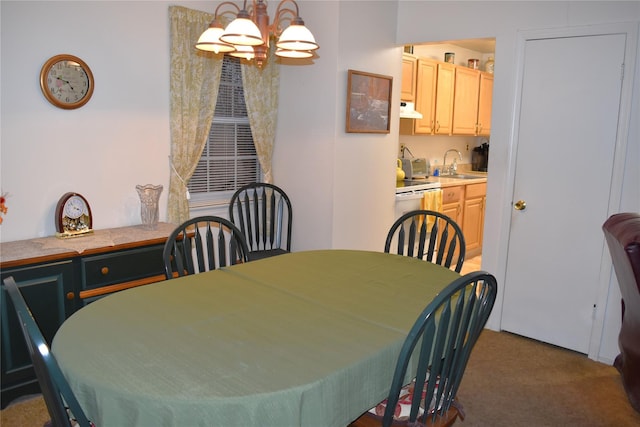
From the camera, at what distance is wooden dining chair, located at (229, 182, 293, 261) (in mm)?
3713

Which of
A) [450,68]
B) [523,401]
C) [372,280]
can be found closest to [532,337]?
[523,401]

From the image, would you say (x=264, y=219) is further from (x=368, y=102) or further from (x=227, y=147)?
(x=368, y=102)

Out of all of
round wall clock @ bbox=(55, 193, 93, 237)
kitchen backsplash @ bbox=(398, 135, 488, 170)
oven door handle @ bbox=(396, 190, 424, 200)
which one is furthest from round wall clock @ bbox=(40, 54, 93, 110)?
kitchen backsplash @ bbox=(398, 135, 488, 170)

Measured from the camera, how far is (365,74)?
3807mm

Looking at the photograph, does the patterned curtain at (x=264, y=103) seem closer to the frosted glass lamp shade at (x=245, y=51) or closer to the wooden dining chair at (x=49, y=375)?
the frosted glass lamp shade at (x=245, y=51)

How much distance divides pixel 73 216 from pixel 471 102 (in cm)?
465

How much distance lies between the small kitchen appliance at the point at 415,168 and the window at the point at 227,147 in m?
1.86

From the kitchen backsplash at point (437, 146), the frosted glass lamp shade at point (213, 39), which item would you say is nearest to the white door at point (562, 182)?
the frosted glass lamp shade at point (213, 39)

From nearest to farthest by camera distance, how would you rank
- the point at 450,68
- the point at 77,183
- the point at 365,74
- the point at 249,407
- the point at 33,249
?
the point at 249,407, the point at 33,249, the point at 77,183, the point at 365,74, the point at 450,68

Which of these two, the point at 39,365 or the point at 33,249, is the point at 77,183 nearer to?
the point at 33,249

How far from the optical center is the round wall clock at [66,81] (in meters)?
2.81

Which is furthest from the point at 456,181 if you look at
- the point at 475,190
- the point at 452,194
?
the point at 475,190

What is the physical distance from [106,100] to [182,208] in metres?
0.90

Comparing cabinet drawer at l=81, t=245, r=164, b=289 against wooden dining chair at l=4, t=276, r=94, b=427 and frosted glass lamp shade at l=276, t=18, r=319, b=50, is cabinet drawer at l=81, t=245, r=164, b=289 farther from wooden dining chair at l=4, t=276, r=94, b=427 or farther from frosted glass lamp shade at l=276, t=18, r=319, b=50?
frosted glass lamp shade at l=276, t=18, r=319, b=50
